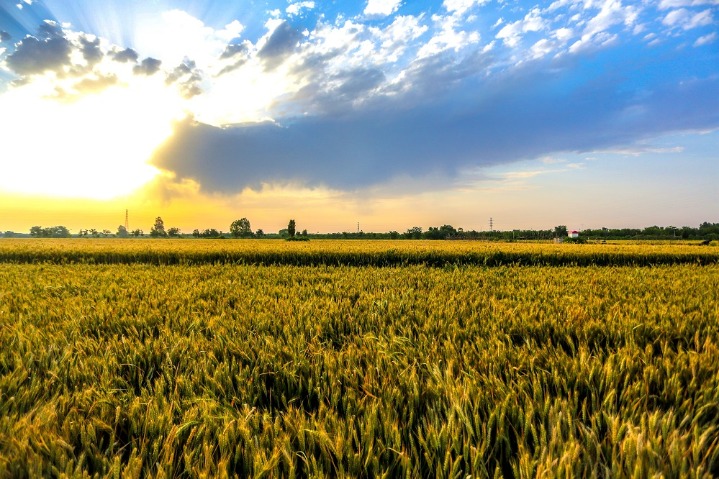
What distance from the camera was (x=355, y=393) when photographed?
1830mm

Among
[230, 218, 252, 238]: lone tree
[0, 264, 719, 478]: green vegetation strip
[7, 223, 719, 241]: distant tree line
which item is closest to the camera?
[0, 264, 719, 478]: green vegetation strip

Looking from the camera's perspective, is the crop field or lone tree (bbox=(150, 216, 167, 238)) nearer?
the crop field

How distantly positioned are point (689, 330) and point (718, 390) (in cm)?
202

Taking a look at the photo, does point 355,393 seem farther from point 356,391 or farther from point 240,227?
point 240,227

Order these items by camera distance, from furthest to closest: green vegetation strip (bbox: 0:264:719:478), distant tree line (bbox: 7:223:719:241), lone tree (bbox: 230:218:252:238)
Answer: lone tree (bbox: 230:218:252:238) < distant tree line (bbox: 7:223:719:241) < green vegetation strip (bbox: 0:264:719:478)

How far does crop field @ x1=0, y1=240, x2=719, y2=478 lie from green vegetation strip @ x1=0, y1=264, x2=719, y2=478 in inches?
0.5

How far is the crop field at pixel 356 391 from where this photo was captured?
1.23 metres

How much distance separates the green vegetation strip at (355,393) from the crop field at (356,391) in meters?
0.01

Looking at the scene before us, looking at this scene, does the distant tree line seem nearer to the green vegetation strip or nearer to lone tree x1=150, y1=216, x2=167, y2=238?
lone tree x1=150, y1=216, x2=167, y2=238

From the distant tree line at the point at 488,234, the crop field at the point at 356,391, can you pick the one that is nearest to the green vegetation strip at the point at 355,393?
the crop field at the point at 356,391

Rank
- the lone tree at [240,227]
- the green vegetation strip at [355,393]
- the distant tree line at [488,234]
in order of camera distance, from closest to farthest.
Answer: the green vegetation strip at [355,393] → the distant tree line at [488,234] → the lone tree at [240,227]

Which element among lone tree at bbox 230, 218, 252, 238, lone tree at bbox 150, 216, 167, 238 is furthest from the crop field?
lone tree at bbox 150, 216, 167, 238

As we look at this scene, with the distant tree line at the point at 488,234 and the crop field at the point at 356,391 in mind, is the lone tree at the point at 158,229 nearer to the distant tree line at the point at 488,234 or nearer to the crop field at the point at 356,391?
the distant tree line at the point at 488,234

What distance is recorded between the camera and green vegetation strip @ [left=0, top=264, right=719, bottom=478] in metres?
1.23
